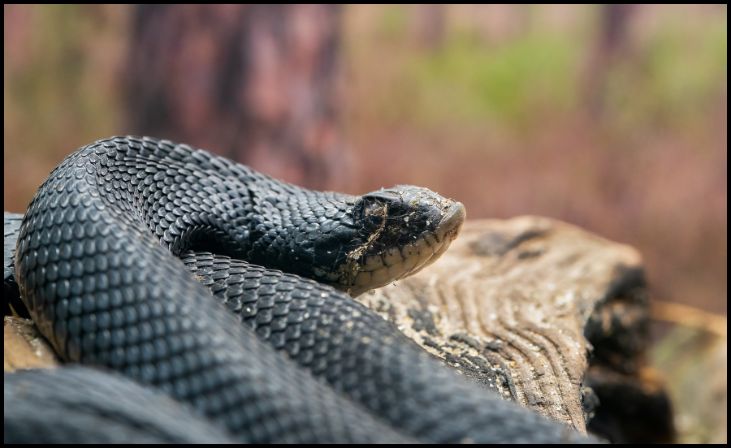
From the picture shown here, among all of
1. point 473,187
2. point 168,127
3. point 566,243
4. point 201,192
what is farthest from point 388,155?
point 201,192

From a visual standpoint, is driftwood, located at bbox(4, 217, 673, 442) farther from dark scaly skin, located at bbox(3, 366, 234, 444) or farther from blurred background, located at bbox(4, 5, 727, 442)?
blurred background, located at bbox(4, 5, 727, 442)

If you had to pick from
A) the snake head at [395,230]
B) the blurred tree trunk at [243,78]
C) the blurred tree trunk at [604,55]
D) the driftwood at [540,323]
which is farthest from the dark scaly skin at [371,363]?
the blurred tree trunk at [604,55]

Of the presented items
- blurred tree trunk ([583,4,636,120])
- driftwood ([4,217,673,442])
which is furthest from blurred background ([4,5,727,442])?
driftwood ([4,217,673,442])

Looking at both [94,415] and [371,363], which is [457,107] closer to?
[371,363]

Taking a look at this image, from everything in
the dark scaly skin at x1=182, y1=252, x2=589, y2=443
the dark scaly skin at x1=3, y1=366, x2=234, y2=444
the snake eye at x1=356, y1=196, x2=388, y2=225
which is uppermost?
the snake eye at x1=356, y1=196, x2=388, y2=225

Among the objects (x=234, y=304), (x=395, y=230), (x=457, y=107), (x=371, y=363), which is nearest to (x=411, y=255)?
(x=395, y=230)

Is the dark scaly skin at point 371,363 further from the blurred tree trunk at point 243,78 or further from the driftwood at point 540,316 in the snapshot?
the blurred tree trunk at point 243,78

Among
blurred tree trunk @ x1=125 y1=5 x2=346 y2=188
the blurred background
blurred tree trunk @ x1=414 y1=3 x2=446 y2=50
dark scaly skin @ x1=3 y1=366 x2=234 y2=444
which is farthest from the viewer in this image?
blurred tree trunk @ x1=414 y1=3 x2=446 y2=50

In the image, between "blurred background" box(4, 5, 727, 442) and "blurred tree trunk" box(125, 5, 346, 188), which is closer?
"blurred tree trunk" box(125, 5, 346, 188)
